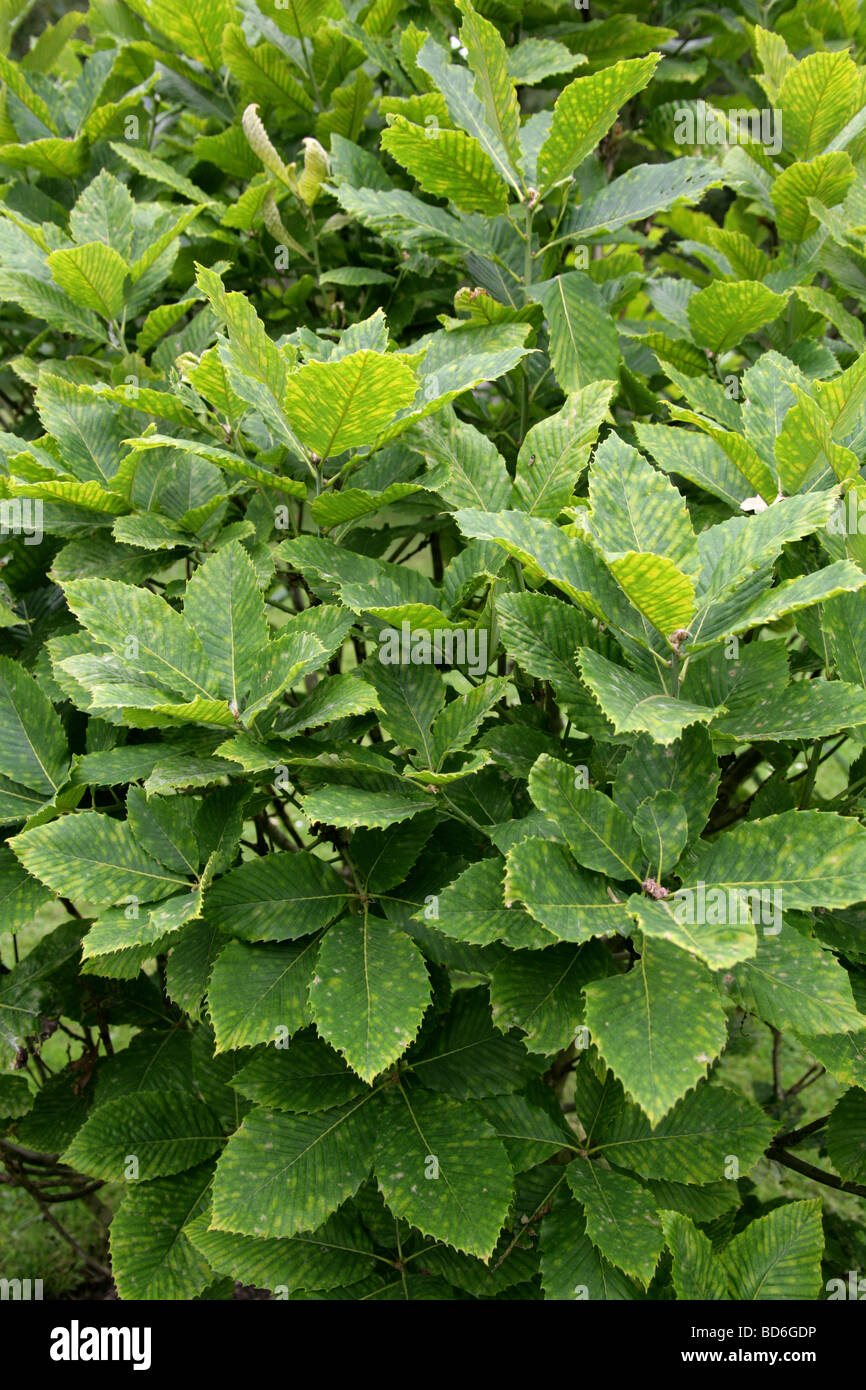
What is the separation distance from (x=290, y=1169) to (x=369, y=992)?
0.99ft

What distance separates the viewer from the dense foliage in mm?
1209

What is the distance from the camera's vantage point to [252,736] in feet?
4.46

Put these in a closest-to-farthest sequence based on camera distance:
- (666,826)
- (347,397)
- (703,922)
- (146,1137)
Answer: (703,922) < (666,826) < (347,397) < (146,1137)

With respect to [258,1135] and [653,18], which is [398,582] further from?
[653,18]

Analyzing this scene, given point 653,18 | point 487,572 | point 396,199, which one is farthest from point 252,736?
point 653,18

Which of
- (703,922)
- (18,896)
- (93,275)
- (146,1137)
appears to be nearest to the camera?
(703,922)

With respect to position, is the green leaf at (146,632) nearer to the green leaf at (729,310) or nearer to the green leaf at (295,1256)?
the green leaf at (295,1256)

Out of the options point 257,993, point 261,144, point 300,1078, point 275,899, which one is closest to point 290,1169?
point 300,1078

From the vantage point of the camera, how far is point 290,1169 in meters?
1.41

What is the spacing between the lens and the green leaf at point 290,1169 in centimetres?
135

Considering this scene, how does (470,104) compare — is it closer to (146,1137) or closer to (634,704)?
(634,704)

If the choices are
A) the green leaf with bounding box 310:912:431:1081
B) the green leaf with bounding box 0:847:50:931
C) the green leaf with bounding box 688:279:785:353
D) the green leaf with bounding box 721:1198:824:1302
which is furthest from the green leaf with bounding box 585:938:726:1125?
the green leaf with bounding box 688:279:785:353

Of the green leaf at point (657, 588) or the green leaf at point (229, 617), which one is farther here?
the green leaf at point (229, 617)

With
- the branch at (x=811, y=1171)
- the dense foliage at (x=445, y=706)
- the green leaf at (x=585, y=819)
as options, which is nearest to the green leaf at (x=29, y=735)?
the dense foliage at (x=445, y=706)
